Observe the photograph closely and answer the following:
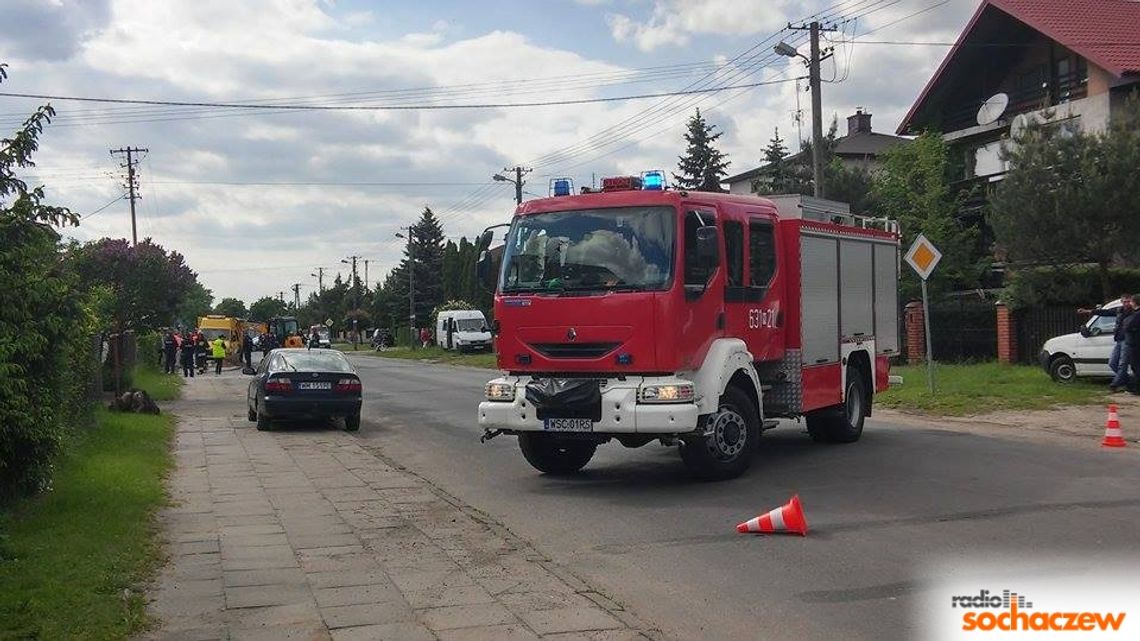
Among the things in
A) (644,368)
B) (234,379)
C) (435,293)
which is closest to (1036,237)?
(644,368)

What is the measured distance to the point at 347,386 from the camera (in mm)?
18172

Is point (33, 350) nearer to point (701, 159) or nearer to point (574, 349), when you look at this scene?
point (574, 349)

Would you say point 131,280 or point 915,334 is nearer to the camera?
point 131,280

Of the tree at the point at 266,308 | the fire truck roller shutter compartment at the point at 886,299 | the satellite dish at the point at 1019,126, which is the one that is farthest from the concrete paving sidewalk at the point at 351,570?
the tree at the point at 266,308

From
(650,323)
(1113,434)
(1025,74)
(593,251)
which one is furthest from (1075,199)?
(650,323)

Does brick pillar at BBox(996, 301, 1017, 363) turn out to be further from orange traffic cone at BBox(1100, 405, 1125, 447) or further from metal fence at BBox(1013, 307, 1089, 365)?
orange traffic cone at BBox(1100, 405, 1125, 447)

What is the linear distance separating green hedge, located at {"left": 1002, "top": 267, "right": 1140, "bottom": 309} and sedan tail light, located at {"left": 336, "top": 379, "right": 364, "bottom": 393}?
1609cm

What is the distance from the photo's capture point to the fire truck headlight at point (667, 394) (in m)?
10.1

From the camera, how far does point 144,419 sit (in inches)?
727

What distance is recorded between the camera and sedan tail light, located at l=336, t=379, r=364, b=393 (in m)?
18.1

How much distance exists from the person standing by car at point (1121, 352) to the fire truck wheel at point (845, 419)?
22.9 ft

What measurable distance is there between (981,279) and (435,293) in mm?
62098

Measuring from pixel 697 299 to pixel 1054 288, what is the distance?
18.5 m

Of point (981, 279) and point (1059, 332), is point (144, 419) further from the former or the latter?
point (981, 279)
